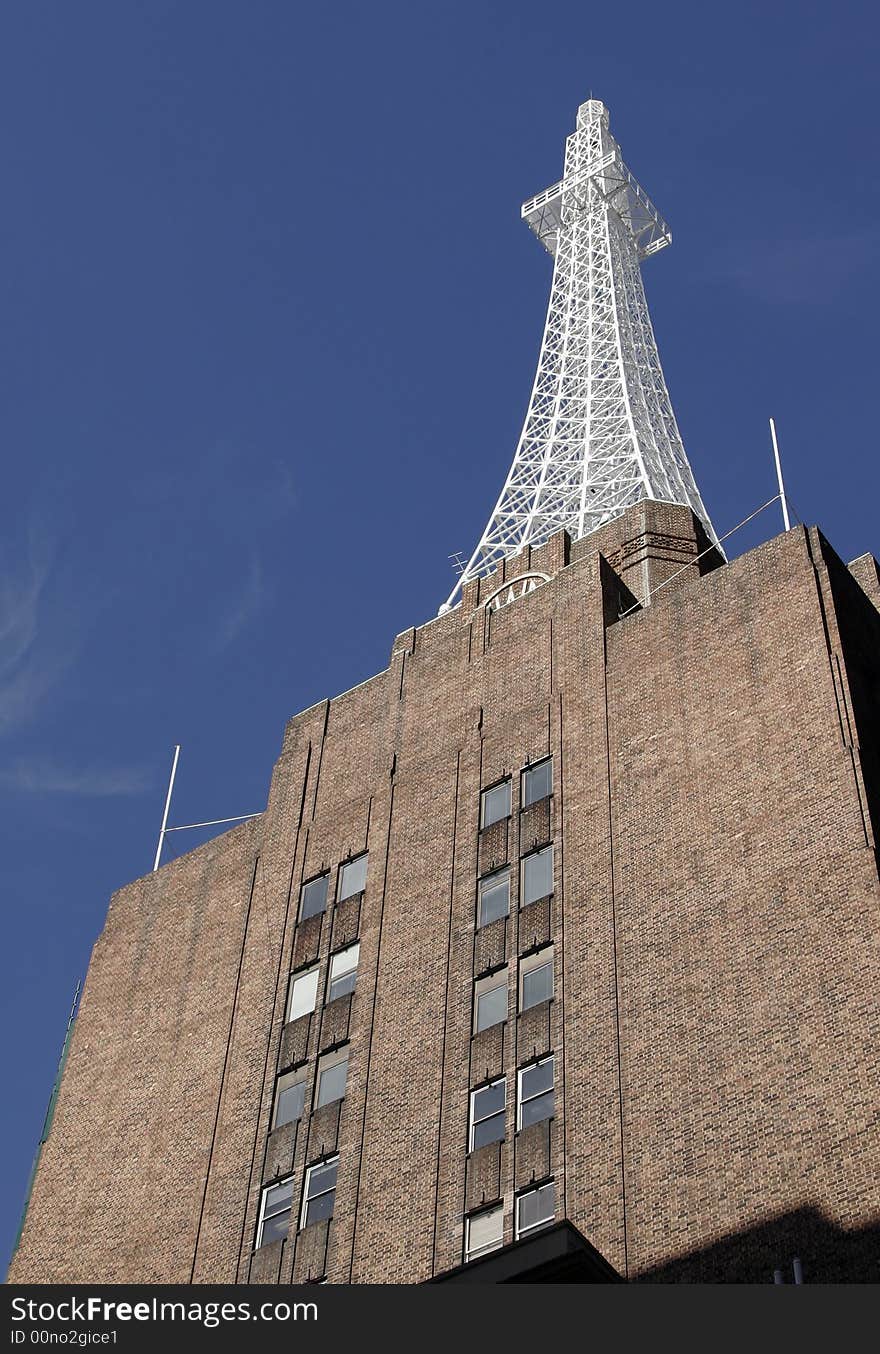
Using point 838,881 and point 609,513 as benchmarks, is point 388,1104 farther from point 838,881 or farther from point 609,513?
point 609,513

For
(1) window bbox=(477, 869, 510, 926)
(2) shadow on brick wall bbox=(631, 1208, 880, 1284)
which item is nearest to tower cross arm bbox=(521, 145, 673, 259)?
(1) window bbox=(477, 869, 510, 926)

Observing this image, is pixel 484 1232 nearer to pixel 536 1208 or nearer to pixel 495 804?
pixel 536 1208

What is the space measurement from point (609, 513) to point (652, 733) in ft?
78.4

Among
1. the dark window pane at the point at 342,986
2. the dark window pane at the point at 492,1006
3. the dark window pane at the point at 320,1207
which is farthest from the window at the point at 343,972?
the dark window pane at the point at 320,1207

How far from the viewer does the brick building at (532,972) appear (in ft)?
152

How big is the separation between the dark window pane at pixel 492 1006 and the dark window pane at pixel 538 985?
2.12 ft

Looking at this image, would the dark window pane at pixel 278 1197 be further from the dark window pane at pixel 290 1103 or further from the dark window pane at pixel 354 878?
the dark window pane at pixel 354 878

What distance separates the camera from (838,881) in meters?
49.3

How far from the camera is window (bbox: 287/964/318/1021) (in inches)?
2362

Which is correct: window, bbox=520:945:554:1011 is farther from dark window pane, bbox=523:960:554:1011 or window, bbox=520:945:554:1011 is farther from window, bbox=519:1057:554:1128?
window, bbox=519:1057:554:1128

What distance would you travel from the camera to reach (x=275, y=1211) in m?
55.0

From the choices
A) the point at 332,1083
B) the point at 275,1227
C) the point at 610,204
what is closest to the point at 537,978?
the point at 332,1083

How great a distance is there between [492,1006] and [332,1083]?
5.40 meters

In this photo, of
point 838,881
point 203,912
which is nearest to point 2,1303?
point 838,881
